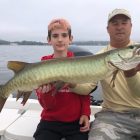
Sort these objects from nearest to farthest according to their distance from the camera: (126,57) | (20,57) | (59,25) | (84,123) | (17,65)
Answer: (126,57)
(17,65)
(84,123)
(59,25)
(20,57)

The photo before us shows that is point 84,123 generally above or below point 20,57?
above

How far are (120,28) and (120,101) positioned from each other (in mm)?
929

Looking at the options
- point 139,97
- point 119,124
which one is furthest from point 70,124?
point 139,97

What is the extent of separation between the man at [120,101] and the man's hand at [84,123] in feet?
0.27

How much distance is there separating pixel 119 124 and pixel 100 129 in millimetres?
291

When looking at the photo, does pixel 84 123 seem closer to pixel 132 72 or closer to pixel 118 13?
pixel 132 72

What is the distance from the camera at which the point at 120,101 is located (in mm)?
4746

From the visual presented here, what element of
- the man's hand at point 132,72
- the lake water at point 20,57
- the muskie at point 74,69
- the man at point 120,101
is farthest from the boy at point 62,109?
the lake water at point 20,57

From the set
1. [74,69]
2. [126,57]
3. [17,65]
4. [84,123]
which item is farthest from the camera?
[84,123]

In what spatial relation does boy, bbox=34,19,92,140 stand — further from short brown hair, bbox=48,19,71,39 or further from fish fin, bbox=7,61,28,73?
fish fin, bbox=7,61,28,73

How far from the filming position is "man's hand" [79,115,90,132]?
4.63 metres

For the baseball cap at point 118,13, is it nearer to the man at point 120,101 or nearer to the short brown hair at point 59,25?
the man at point 120,101

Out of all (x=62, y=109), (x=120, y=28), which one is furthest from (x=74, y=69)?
(x=120, y=28)

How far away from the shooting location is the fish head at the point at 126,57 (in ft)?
13.3
